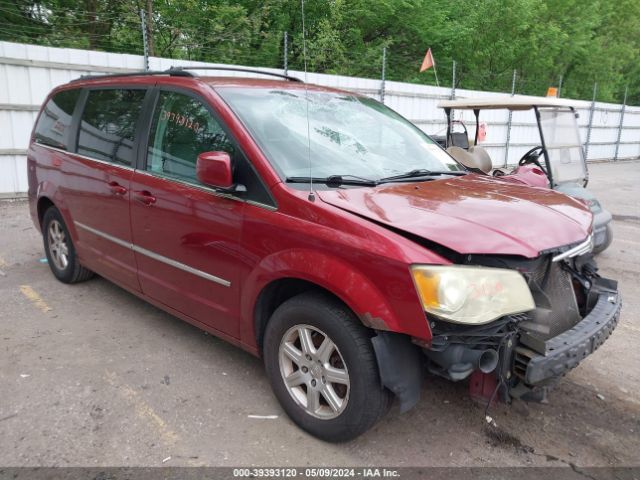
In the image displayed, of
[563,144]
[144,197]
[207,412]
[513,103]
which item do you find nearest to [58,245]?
[144,197]

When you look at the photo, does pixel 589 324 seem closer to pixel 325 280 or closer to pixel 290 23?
pixel 325 280

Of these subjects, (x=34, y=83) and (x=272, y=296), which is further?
(x=34, y=83)

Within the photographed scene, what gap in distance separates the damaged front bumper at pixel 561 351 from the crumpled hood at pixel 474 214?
446 mm

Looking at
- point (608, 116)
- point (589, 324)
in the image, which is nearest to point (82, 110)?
point (589, 324)

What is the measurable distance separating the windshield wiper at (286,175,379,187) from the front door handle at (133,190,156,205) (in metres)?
1.17

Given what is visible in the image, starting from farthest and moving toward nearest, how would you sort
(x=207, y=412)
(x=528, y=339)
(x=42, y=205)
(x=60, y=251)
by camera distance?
1. (x=42, y=205)
2. (x=60, y=251)
3. (x=207, y=412)
4. (x=528, y=339)

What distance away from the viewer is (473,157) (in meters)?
7.10

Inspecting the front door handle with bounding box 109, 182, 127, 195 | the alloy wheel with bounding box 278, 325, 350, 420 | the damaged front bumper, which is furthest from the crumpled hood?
the front door handle with bounding box 109, 182, 127, 195

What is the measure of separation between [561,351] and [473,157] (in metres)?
5.04

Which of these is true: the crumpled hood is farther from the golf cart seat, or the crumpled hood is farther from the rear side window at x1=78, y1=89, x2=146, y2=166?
the golf cart seat

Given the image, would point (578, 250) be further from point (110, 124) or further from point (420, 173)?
point (110, 124)

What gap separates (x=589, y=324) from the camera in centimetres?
271

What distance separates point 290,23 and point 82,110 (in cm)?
1288

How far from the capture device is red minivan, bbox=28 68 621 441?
234 cm
